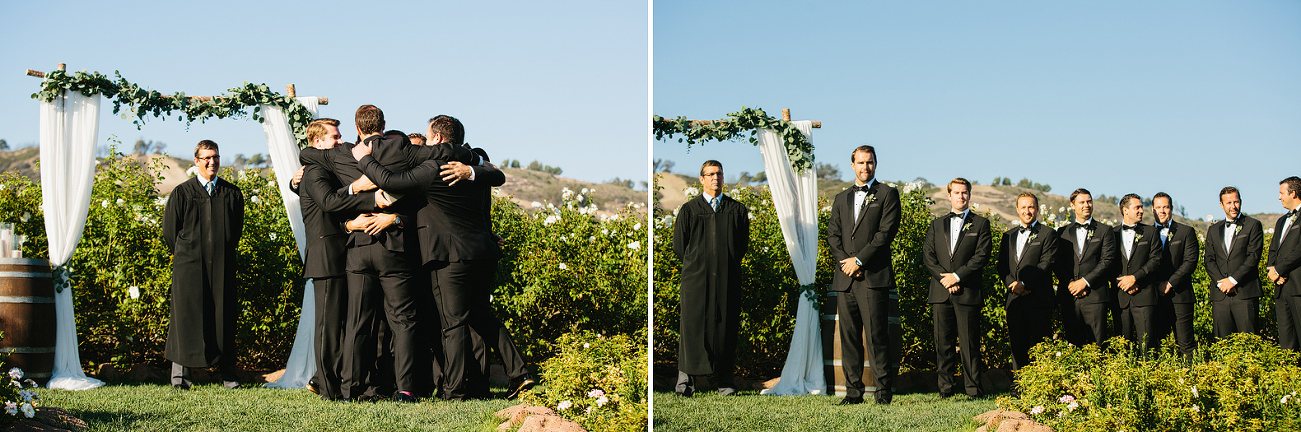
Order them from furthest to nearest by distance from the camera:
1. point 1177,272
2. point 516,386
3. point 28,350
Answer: point 1177,272 < point 28,350 < point 516,386

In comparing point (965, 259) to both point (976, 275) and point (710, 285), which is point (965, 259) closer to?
point (976, 275)

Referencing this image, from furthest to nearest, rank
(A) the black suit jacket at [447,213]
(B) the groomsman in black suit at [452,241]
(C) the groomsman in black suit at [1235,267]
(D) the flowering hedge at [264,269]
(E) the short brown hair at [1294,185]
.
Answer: (D) the flowering hedge at [264,269], (C) the groomsman in black suit at [1235,267], (E) the short brown hair at [1294,185], (B) the groomsman in black suit at [452,241], (A) the black suit jacket at [447,213]

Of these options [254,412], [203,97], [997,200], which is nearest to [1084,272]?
[254,412]

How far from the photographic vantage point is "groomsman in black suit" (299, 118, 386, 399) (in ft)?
15.4

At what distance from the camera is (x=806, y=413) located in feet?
15.7

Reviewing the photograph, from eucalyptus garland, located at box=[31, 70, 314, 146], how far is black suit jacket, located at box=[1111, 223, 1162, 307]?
5587 mm

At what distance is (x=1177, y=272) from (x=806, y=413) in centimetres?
329

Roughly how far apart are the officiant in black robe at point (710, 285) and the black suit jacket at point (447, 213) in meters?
1.25

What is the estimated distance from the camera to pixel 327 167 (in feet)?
15.8

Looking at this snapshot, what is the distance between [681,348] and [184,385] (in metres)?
2.96

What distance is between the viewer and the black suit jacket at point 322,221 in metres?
4.71

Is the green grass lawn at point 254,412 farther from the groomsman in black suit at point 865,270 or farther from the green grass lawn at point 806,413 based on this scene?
the groomsman in black suit at point 865,270

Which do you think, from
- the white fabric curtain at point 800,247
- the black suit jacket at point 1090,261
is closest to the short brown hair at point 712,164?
the white fabric curtain at point 800,247

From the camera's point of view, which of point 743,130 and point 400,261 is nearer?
point 400,261
